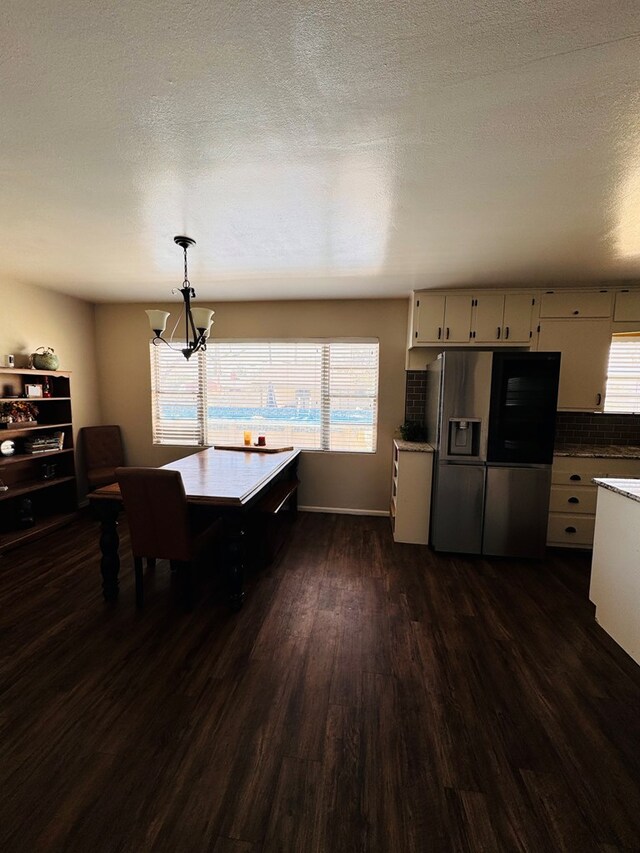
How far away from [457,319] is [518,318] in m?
0.56

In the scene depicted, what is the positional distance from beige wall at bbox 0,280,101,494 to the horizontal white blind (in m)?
0.75

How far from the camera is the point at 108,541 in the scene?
2.29 metres

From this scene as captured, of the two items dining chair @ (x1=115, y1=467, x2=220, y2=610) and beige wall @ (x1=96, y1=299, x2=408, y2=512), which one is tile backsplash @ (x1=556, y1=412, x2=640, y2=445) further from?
dining chair @ (x1=115, y1=467, x2=220, y2=610)

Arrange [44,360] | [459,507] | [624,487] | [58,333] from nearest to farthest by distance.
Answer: [624,487] < [459,507] < [44,360] < [58,333]

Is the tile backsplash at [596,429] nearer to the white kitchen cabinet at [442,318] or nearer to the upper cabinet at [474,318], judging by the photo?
the upper cabinet at [474,318]

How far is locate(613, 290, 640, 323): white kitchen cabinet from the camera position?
3.03 meters

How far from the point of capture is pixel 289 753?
1351mm

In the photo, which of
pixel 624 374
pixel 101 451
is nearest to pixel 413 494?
pixel 624 374

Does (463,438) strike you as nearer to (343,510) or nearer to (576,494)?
(576,494)

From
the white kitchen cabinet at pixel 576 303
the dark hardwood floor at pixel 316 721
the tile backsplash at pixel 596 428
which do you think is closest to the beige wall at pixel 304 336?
the white kitchen cabinet at pixel 576 303

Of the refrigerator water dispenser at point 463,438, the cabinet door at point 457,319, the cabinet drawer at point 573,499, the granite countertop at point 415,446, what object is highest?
the cabinet door at point 457,319

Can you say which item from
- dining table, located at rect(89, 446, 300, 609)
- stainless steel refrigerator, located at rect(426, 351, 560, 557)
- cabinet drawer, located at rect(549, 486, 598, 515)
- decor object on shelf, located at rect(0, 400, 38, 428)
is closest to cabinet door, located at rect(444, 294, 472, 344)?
stainless steel refrigerator, located at rect(426, 351, 560, 557)

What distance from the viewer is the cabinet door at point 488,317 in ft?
10.5

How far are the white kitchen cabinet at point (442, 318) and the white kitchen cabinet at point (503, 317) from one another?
0.29 ft
